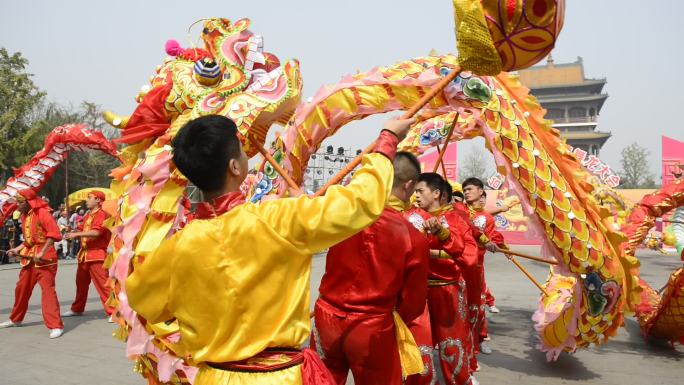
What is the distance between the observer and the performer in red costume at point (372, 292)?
227 cm

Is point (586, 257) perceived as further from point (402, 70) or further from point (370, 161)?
point (370, 161)

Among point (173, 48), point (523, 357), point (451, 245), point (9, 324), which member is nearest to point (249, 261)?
point (451, 245)

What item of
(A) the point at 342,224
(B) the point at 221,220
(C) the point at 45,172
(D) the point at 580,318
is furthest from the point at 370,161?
(C) the point at 45,172

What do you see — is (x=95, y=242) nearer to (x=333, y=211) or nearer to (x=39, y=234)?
(x=39, y=234)

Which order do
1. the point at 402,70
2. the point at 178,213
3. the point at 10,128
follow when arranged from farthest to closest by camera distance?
1. the point at 10,128
2. the point at 402,70
3. the point at 178,213

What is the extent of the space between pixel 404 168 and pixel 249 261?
3.85ft

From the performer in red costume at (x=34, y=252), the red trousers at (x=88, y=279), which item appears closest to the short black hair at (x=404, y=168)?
the performer in red costume at (x=34, y=252)

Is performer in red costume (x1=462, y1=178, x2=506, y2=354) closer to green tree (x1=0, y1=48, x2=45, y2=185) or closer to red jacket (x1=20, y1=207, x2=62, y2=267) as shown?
red jacket (x1=20, y1=207, x2=62, y2=267)

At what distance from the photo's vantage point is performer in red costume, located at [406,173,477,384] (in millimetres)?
3084

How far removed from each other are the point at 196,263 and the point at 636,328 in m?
5.61

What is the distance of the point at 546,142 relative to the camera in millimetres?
3762

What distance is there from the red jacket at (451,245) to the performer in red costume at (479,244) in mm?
750

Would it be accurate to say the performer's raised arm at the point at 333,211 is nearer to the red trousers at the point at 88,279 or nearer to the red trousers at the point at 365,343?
the red trousers at the point at 365,343

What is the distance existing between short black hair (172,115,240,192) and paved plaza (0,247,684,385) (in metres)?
2.84
